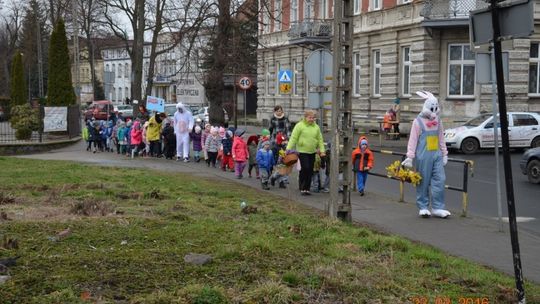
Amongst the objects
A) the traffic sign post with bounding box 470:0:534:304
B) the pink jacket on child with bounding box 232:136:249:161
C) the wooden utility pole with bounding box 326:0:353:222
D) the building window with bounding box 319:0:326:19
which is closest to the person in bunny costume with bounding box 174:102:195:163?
the pink jacket on child with bounding box 232:136:249:161

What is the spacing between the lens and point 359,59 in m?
40.9

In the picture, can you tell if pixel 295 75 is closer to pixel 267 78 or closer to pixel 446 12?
pixel 267 78

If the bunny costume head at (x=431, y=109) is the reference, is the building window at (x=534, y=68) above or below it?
above

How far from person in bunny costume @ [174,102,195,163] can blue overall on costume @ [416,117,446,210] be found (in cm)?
1260

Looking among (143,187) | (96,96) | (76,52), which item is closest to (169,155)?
(143,187)

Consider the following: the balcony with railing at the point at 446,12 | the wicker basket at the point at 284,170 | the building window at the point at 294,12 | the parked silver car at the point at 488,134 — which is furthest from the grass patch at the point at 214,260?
the building window at the point at 294,12

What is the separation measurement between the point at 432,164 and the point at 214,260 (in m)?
5.35

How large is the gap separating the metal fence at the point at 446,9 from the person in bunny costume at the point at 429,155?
2207 centimetres

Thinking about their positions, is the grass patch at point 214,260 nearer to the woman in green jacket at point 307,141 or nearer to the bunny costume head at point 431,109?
the bunny costume head at point 431,109

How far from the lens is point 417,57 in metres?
34.1

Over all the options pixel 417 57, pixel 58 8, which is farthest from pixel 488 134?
pixel 58 8

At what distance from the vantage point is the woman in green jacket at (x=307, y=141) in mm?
13688

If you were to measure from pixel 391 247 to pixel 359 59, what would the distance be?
111 ft

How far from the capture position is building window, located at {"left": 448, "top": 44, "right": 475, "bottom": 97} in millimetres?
32969
